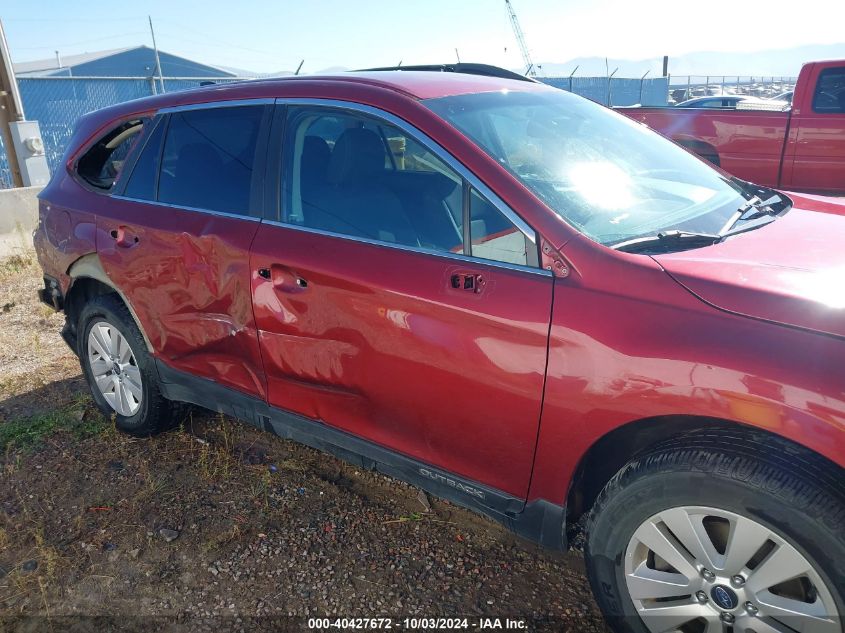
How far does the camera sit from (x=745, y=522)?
1780 mm

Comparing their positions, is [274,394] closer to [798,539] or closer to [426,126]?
[426,126]

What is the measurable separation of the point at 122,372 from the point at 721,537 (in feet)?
10.4

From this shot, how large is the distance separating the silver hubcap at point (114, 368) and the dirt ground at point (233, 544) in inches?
8.9

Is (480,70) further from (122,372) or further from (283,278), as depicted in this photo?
(122,372)

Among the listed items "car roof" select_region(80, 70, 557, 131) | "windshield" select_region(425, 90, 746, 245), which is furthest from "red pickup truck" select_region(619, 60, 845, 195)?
"car roof" select_region(80, 70, 557, 131)

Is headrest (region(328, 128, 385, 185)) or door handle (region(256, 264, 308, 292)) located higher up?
headrest (region(328, 128, 385, 185))

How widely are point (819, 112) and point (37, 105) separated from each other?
1581cm

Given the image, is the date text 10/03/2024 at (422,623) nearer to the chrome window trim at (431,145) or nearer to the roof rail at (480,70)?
the chrome window trim at (431,145)

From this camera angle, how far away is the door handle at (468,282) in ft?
7.09

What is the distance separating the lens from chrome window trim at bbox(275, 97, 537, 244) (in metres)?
2.14

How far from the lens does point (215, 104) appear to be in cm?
312

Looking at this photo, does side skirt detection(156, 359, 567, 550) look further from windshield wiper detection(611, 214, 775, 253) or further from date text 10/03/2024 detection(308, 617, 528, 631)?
windshield wiper detection(611, 214, 775, 253)

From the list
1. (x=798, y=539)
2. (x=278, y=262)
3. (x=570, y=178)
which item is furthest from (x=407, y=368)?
(x=798, y=539)

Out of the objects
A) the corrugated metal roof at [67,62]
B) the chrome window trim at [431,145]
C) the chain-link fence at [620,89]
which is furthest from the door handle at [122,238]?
the corrugated metal roof at [67,62]
